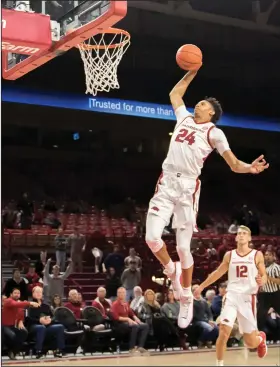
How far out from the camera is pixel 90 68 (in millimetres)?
7285

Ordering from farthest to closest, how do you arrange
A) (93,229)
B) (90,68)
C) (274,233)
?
(93,229) → (274,233) → (90,68)

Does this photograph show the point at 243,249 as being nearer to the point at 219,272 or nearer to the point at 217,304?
the point at 219,272

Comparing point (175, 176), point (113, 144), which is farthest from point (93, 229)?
point (175, 176)

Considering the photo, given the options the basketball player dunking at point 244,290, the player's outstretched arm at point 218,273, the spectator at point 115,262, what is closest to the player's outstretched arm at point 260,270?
the basketball player dunking at point 244,290

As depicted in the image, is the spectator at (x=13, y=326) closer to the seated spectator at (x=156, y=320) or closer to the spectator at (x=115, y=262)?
the seated spectator at (x=156, y=320)

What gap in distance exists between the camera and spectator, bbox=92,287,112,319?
1064 centimetres

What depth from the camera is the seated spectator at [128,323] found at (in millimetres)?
10273

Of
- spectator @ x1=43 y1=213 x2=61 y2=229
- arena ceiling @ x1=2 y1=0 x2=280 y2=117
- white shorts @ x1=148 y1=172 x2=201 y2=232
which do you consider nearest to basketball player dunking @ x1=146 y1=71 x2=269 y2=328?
white shorts @ x1=148 y1=172 x2=201 y2=232

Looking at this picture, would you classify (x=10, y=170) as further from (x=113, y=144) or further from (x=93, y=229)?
(x=93, y=229)

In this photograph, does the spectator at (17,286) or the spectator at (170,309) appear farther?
the spectator at (170,309)

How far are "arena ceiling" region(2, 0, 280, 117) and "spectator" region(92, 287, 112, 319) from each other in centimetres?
299

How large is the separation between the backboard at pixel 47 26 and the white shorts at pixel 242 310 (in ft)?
10.0

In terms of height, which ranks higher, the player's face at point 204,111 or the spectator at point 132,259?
the player's face at point 204,111

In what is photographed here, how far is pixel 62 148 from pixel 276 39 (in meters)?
10.2
